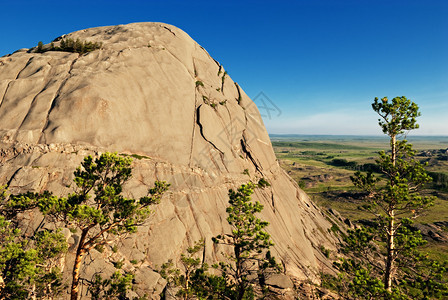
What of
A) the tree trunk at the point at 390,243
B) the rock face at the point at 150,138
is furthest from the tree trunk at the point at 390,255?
the rock face at the point at 150,138

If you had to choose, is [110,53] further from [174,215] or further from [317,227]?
[317,227]

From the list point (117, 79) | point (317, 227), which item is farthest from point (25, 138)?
point (317, 227)

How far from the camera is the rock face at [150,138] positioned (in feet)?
104

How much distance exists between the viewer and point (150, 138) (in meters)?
40.3

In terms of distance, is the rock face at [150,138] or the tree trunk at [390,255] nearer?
the tree trunk at [390,255]

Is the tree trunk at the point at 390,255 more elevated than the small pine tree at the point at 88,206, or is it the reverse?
the small pine tree at the point at 88,206

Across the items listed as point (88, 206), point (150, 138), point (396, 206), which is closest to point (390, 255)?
point (396, 206)

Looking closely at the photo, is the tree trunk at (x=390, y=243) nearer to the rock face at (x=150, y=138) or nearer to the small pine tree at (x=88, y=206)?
the small pine tree at (x=88, y=206)

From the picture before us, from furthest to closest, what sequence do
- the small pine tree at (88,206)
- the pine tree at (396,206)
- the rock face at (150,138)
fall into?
1. the rock face at (150,138)
2. the pine tree at (396,206)
3. the small pine tree at (88,206)

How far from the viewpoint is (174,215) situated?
116 ft

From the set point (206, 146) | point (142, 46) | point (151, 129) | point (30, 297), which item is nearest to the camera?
point (30, 297)

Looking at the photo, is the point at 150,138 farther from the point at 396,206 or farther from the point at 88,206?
the point at 396,206

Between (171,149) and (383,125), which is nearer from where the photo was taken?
(383,125)

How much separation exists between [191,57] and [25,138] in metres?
42.6
